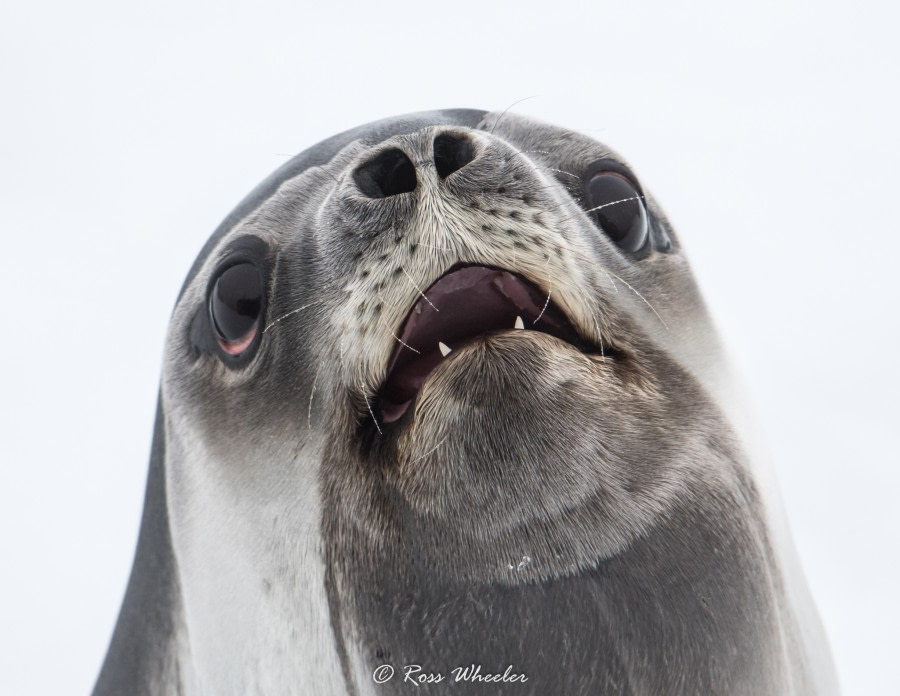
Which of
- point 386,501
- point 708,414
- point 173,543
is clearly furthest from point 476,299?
point 173,543

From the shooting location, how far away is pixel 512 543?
1533mm

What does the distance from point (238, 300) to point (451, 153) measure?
60cm

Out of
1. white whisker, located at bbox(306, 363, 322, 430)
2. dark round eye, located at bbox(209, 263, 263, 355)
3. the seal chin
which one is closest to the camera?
the seal chin

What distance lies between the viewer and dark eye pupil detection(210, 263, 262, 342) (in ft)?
6.53

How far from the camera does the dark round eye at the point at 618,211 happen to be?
6.63 feet

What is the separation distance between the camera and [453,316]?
1626mm

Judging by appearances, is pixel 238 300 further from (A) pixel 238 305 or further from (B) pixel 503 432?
(B) pixel 503 432

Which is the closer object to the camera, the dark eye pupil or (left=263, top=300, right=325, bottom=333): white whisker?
(left=263, top=300, right=325, bottom=333): white whisker

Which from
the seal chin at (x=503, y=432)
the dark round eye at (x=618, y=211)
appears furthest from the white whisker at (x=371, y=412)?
the dark round eye at (x=618, y=211)

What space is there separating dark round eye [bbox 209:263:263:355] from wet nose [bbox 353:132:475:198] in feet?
1.30

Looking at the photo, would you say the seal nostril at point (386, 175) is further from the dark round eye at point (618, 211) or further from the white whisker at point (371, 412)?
the dark round eye at point (618, 211)

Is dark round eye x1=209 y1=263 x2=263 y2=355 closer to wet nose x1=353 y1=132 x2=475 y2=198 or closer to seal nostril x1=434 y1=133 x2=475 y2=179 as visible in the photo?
wet nose x1=353 y1=132 x2=475 y2=198

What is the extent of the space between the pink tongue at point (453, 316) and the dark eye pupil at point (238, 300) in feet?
1.52

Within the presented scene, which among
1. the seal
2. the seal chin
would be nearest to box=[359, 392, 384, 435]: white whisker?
the seal
